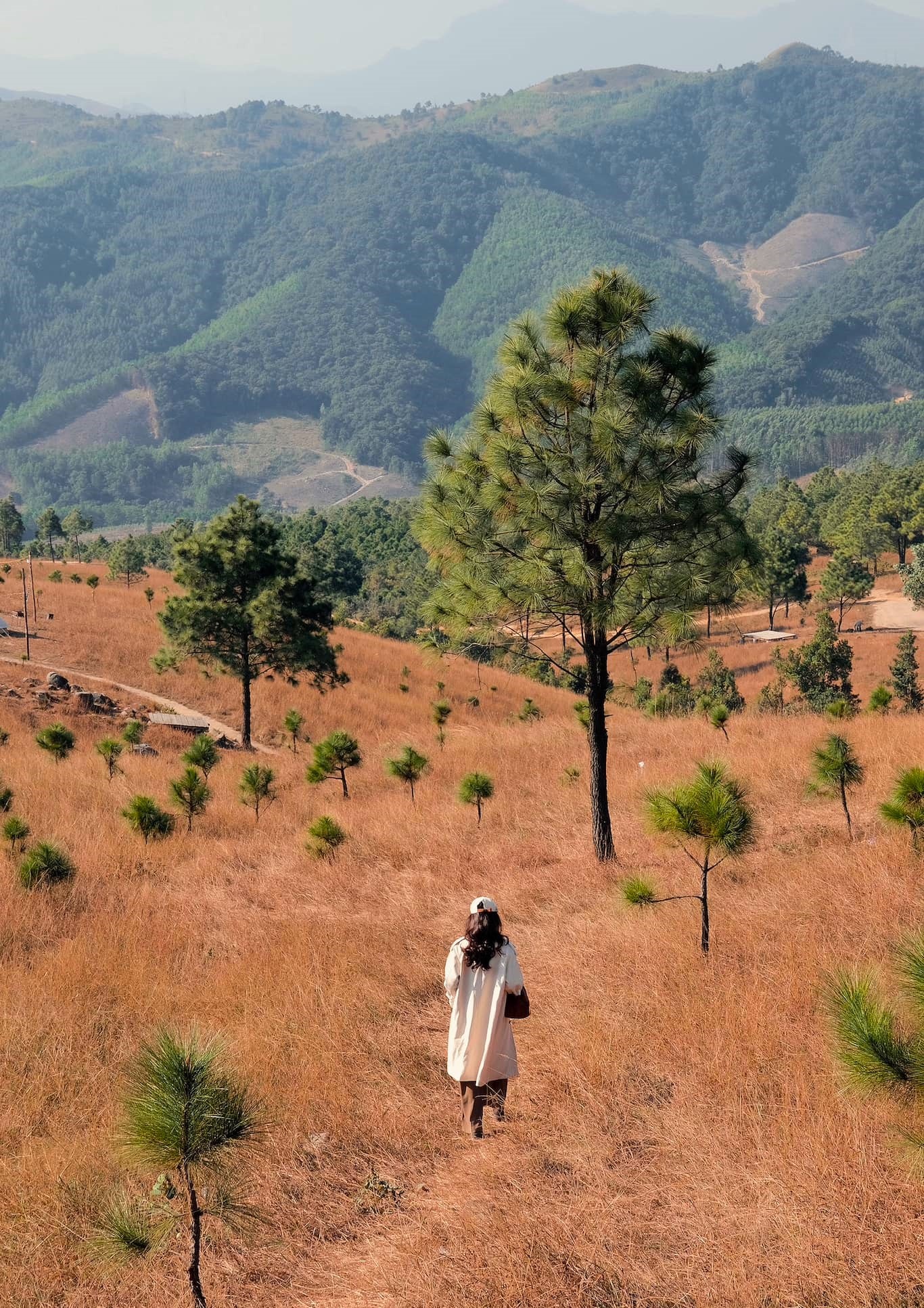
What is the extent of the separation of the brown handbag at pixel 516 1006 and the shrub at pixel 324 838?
7.73 meters

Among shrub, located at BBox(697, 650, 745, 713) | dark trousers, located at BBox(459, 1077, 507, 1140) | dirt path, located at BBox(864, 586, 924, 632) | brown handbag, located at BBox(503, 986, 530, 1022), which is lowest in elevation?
shrub, located at BBox(697, 650, 745, 713)

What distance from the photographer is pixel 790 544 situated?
274 ft

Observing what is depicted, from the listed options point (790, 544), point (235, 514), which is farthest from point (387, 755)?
point (790, 544)

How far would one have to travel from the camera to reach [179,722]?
30.4 metres

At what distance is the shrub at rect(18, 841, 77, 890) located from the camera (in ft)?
37.7

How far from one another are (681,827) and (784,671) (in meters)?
42.9

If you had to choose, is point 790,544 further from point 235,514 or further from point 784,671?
point 235,514

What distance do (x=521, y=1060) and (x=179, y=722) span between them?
24868 mm

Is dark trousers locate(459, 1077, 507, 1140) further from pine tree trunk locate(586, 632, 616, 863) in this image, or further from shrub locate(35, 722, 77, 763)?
shrub locate(35, 722, 77, 763)

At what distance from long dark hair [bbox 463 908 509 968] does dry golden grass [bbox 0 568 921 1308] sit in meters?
1.12

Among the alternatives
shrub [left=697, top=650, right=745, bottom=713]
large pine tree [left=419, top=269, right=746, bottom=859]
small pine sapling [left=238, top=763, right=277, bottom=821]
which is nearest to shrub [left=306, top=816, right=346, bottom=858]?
small pine sapling [left=238, top=763, right=277, bottom=821]

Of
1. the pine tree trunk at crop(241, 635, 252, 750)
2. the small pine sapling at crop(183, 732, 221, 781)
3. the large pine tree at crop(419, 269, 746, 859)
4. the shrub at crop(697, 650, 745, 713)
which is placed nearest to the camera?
the large pine tree at crop(419, 269, 746, 859)

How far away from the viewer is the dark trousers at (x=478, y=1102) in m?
6.35

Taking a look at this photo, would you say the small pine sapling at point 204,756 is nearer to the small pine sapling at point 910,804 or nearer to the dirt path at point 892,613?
the small pine sapling at point 910,804
